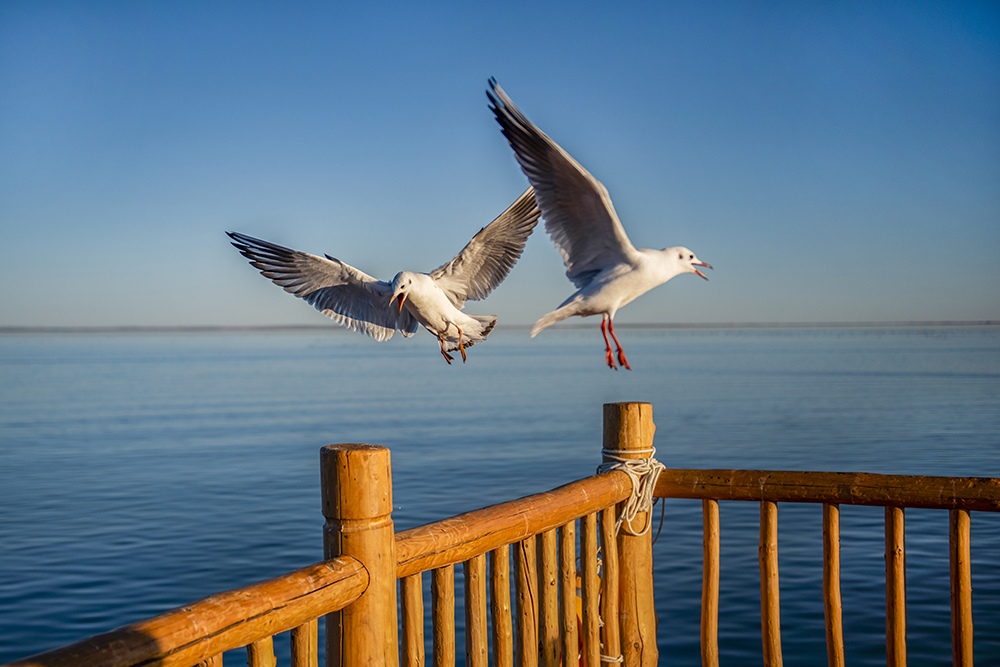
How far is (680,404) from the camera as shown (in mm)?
20562

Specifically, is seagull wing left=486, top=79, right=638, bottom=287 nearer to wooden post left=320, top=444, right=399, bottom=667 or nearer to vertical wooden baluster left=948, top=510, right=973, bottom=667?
vertical wooden baluster left=948, top=510, right=973, bottom=667

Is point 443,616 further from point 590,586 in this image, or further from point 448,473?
point 448,473

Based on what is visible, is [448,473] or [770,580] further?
[448,473]

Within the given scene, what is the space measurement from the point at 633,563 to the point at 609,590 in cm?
14

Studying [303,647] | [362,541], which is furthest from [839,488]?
[303,647]

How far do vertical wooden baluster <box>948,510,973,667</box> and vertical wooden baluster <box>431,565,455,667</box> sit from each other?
1.45 meters

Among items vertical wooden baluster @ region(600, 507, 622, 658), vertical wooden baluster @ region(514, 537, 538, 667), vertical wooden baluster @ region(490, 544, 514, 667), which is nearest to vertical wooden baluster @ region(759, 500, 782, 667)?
vertical wooden baluster @ region(600, 507, 622, 658)

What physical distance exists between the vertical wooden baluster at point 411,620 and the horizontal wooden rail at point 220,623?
0.82ft

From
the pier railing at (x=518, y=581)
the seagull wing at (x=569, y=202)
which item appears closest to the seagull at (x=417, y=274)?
the seagull wing at (x=569, y=202)

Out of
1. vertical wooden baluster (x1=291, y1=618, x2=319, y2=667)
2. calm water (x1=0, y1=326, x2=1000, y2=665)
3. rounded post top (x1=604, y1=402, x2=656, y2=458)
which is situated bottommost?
calm water (x1=0, y1=326, x2=1000, y2=665)

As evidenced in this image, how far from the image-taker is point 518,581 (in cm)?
244

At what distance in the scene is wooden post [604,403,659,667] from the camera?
2785 millimetres

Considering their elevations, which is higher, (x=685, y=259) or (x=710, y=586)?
(x=685, y=259)

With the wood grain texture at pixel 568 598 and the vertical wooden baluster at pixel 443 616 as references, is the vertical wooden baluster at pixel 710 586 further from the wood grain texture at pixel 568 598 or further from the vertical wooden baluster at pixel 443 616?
the vertical wooden baluster at pixel 443 616
